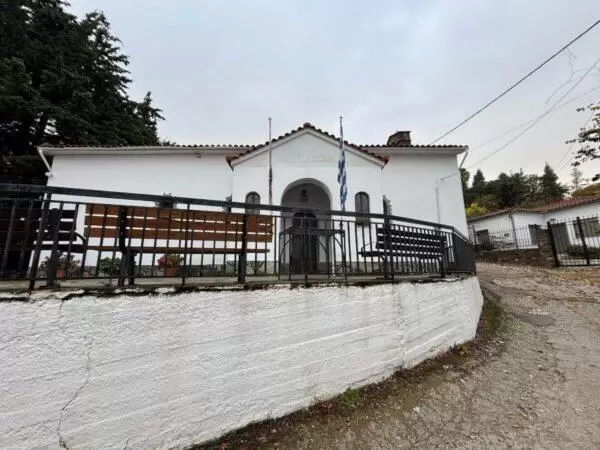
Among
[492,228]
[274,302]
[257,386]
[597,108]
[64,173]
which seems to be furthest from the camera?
[492,228]

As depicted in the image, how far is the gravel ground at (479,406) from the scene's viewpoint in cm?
306

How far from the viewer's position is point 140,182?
11.4 metres

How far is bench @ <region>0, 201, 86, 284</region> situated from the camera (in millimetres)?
2621

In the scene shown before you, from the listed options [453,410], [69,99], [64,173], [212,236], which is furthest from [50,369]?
[69,99]

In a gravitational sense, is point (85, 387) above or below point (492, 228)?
below

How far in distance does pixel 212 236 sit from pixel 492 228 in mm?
25573

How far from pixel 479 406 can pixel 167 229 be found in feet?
14.7

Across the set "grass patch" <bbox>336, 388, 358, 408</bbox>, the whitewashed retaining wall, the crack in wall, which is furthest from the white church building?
the crack in wall

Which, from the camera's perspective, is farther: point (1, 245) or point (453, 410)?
point (453, 410)

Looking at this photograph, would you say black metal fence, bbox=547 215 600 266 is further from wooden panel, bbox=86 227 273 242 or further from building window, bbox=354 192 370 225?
wooden panel, bbox=86 227 273 242

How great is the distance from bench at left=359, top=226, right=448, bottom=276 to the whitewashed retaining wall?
30.1 inches

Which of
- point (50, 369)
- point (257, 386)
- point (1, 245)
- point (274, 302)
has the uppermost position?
point (1, 245)

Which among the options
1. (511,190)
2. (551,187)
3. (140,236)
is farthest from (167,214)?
(551,187)

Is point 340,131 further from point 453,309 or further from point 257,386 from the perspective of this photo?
point 257,386
